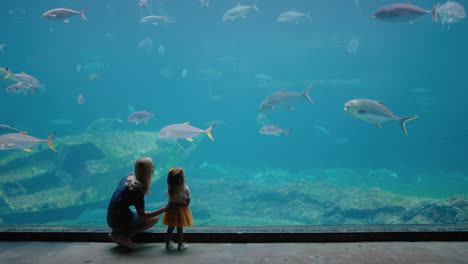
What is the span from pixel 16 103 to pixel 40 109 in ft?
14.4

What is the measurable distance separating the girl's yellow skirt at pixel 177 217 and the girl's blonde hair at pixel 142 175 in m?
0.29

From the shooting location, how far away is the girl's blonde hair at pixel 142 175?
240 cm

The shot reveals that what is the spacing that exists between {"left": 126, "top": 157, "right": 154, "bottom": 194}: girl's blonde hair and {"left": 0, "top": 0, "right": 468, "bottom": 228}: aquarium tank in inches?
74.0

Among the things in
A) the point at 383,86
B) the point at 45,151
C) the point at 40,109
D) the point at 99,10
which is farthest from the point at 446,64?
the point at 40,109

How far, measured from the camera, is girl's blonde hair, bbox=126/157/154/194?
7.88 feet

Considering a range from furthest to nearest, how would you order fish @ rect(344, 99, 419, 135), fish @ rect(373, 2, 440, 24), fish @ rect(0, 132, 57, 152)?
fish @ rect(373, 2, 440, 24)
fish @ rect(344, 99, 419, 135)
fish @ rect(0, 132, 57, 152)

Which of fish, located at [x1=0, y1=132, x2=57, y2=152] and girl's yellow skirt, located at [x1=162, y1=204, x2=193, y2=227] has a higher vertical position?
fish, located at [x1=0, y1=132, x2=57, y2=152]

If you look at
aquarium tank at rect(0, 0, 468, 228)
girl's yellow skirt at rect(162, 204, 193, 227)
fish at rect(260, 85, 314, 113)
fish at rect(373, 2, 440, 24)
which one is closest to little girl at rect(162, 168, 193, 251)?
girl's yellow skirt at rect(162, 204, 193, 227)

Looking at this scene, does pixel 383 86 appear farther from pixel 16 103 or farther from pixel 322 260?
pixel 16 103

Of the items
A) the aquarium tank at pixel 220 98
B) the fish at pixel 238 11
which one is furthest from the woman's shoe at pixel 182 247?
the fish at pixel 238 11

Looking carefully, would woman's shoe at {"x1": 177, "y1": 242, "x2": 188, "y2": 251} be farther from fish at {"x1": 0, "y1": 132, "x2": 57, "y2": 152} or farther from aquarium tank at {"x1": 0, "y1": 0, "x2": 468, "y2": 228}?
fish at {"x1": 0, "y1": 132, "x2": 57, "y2": 152}

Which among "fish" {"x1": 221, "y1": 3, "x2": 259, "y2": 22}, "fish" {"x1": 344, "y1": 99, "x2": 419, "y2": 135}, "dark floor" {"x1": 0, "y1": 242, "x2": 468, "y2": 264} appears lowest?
"dark floor" {"x1": 0, "y1": 242, "x2": 468, "y2": 264}

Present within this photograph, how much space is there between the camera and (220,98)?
39719mm

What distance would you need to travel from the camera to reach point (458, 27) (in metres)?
28.6
